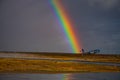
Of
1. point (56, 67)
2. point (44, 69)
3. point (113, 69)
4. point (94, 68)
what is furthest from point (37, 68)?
point (113, 69)

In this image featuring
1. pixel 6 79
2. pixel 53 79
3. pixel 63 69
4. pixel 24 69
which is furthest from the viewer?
pixel 63 69

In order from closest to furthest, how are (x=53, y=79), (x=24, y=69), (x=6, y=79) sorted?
(x=6, y=79) → (x=53, y=79) → (x=24, y=69)

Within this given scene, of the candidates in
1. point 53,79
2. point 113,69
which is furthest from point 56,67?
point 53,79

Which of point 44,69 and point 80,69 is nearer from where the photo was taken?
point 44,69

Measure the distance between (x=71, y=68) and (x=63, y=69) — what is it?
349 centimetres

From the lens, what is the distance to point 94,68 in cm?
7669

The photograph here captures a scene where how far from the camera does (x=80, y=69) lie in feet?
244

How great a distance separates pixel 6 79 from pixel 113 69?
1651 inches

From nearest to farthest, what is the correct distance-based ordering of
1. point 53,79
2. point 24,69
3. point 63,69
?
point 53,79 < point 24,69 < point 63,69

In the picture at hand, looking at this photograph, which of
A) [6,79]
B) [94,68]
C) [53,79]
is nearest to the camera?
[6,79]

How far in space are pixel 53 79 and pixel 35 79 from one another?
3.13 m

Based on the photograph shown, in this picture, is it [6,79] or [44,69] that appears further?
[44,69]

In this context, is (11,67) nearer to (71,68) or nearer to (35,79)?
(71,68)

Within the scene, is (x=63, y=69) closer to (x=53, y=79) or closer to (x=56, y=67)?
(x=56, y=67)
